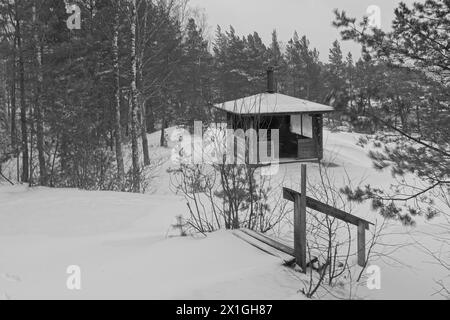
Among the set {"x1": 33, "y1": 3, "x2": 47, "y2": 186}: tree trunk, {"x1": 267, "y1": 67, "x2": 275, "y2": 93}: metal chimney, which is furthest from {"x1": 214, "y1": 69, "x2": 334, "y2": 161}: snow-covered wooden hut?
{"x1": 33, "y1": 3, "x2": 47, "y2": 186}: tree trunk

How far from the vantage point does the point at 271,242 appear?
5340 millimetres

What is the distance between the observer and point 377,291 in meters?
4.82

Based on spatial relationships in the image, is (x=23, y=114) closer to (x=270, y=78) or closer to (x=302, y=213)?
(x=270, y=78)

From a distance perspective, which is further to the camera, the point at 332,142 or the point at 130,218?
the point at 332,142

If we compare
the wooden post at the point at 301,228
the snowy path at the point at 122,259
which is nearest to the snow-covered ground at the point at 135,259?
the snowy path at the point at 122,259

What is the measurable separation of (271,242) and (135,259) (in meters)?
1.75

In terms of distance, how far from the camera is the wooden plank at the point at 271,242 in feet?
16.5

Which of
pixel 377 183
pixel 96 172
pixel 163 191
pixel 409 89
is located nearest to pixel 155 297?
pixel 409 89

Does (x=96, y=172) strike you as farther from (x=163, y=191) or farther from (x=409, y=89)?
(x=409, y=89)

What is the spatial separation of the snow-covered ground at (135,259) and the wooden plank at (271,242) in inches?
9.8

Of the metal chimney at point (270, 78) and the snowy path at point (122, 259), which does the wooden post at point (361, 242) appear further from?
the metal chimney at point (270, 78)

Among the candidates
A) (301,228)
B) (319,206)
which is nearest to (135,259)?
(301,228)

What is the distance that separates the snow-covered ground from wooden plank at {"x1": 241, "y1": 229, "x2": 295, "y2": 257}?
9.8 inches
